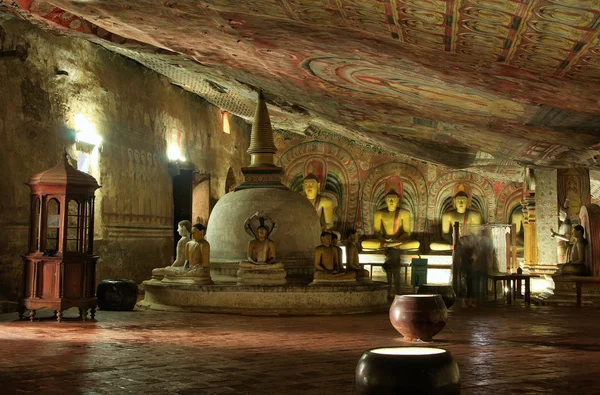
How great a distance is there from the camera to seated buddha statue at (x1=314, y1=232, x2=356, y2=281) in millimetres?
12281

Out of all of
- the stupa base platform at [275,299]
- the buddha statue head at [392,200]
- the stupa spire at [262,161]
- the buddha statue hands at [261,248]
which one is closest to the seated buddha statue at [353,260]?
the stupa base platform at [275,299]

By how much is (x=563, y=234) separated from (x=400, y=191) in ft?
29.6

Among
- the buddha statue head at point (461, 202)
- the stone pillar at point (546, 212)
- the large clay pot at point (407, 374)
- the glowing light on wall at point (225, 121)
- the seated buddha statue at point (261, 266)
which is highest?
the glowing light on wall at point (225, 121)

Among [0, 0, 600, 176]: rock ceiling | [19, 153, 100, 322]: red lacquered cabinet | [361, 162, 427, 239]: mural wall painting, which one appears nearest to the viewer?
[0, 0, 600, 176]: rock ceiling

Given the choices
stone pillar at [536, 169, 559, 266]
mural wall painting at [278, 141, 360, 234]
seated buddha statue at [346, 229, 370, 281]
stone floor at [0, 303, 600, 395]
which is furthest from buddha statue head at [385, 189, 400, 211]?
stone floor at [0, 303, 600, 395]

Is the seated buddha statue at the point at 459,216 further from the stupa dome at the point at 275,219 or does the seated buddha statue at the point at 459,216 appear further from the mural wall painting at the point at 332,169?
the stupa dome at the point at 275,219

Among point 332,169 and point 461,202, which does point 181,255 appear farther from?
point 461,202

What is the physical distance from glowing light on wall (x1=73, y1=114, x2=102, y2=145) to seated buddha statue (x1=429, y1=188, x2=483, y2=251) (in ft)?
38.4

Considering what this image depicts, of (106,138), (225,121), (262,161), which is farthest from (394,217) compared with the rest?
(106,138)

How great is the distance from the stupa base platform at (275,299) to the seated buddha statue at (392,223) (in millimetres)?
11038

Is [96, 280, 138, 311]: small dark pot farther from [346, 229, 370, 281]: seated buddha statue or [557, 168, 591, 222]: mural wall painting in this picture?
[557, 168, 591, 222]: mural wall painting

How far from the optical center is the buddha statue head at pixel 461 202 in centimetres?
2320

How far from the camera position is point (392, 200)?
23.5 metres

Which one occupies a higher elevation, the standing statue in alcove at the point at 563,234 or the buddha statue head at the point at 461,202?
the buddha statue head at the point at 461,202
